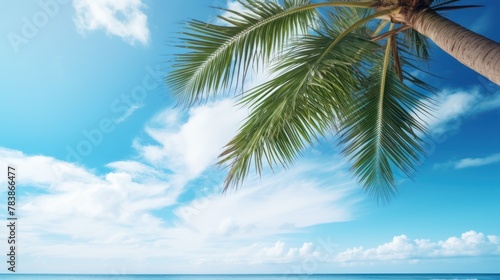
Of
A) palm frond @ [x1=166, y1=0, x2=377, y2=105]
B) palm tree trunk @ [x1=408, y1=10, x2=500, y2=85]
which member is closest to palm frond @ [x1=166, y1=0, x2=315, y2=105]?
palm frond @ [x1=166, y1=0, x2=377, y2=105]

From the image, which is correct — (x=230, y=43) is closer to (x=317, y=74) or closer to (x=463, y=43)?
(x=317, y=74)

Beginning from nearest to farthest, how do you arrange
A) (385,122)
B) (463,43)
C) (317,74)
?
(463,43) → (317,74) → (385,122)

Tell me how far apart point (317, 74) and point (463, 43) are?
4.02 ft

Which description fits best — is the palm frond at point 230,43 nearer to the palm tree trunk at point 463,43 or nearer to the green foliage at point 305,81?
the green foliage at point 305,81

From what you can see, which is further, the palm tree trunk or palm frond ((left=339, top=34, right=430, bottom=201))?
palm frond ((left=339, top=34, right=430, bottom=201))

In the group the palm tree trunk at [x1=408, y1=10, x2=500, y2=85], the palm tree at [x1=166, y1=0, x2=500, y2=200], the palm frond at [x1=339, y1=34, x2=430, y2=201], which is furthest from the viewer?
the palm frond at [x1=339, y1=34, x2=430, y2=201]

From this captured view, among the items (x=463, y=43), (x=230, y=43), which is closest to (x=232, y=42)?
(x=230, y=43)

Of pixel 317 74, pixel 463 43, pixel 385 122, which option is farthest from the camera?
pixel 385 122

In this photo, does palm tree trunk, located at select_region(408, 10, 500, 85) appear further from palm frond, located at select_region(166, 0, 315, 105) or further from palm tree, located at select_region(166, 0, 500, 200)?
palm frond, located at select_region(166, 0, 315, 105)

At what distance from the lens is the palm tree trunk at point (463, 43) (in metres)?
2.69

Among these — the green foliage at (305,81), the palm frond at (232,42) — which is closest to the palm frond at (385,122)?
the green foliage at (305,81)

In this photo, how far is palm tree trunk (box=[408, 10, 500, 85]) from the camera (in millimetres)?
2688

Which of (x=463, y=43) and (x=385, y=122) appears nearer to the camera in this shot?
(x=463, y=43)

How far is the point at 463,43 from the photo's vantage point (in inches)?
116
